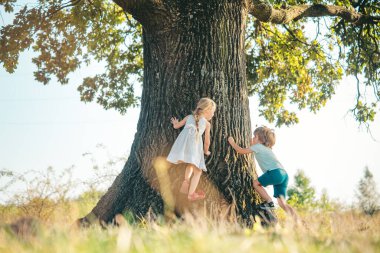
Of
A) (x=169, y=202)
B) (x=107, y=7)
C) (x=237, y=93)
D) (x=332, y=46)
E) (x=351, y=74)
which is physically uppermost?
(x=107, y=7)

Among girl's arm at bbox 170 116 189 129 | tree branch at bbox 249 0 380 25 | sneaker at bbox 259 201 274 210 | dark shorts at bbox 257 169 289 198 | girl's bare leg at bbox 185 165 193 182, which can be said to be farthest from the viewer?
tree branch at bbox 249 0 380 25

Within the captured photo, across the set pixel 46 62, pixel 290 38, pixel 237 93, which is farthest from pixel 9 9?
pixel 290 38

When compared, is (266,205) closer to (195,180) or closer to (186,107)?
(195,180)

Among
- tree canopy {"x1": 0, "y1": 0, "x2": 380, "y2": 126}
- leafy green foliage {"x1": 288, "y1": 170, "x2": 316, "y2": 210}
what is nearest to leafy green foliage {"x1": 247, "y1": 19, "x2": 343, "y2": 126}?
tree canopy {"x1": 0, "y1": 0, "x2": 380, "y2": 126}

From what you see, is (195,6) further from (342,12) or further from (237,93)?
(342,12)

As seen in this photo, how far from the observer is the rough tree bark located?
6.91m

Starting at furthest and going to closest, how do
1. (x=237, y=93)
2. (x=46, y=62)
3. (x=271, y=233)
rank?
(x=46, y=62)
(x=237, y=93)
(x=271, y=233)

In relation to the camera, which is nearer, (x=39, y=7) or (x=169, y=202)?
(x=169, y=202)

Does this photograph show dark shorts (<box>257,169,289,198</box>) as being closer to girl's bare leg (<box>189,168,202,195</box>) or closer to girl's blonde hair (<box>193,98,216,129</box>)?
girl's bare leg (<box>189,168,202,195</box>)

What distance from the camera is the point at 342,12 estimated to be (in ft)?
33.7

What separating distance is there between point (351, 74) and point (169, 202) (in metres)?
8.77

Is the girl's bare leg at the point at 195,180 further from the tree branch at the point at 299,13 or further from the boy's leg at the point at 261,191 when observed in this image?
the tree branch at the point at 299,13

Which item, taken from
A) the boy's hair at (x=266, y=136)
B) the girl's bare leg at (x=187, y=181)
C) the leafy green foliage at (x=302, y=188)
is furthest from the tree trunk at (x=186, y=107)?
the leafy green foliage at (x=302, y=188)

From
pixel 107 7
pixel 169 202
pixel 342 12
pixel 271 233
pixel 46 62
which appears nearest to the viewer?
pixel 271 233
